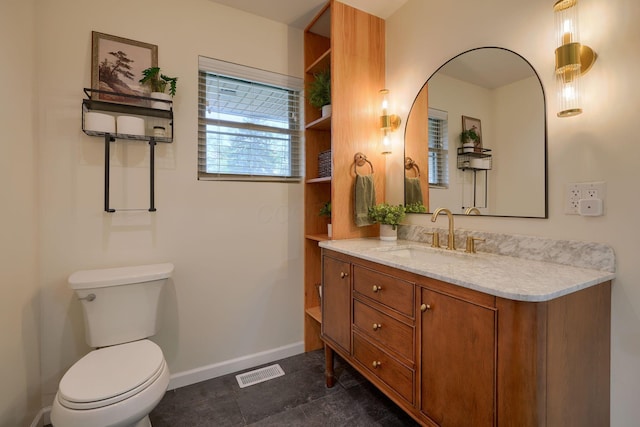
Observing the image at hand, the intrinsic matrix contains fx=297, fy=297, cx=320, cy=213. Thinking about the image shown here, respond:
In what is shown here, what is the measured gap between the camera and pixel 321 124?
2242mm

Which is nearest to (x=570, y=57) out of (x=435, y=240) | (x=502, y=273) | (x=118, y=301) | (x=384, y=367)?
(x=502, y=273)

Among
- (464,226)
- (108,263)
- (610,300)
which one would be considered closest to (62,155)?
(108,263)

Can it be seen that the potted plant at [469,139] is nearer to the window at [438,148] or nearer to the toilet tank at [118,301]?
the window at [438,148]

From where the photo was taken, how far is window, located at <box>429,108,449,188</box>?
72.0 inches

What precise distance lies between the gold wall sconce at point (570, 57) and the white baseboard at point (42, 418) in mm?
2890

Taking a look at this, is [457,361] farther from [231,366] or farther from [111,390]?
[231,366]

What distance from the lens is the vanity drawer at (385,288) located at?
1.30 meters

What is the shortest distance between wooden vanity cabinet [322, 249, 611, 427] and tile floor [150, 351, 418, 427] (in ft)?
1.18

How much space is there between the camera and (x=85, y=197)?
5.56 ft

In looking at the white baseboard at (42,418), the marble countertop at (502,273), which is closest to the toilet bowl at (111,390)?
the white baseboard at (42,418)

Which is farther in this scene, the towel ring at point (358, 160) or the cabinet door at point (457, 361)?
the towel ring at point (358, 160)

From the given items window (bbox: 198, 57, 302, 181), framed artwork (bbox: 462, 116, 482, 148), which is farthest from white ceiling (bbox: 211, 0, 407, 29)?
framed artwork (bbox: 462, 116, 482, 148)

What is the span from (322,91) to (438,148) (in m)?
0.93

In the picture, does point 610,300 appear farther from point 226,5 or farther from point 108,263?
point 226,5
